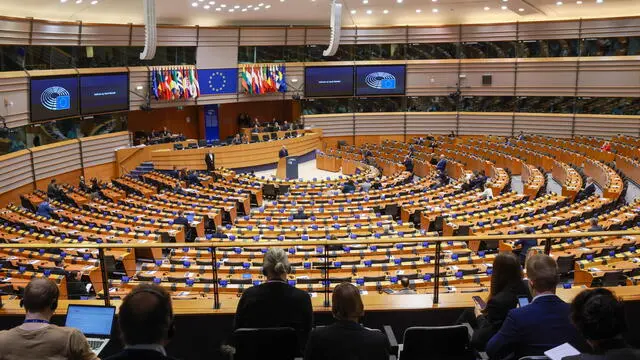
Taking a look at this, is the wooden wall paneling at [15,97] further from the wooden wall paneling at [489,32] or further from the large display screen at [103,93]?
the wooden wall paneling at [489,32]

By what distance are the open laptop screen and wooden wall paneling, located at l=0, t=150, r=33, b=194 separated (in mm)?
17910

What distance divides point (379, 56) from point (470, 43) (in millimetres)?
5244

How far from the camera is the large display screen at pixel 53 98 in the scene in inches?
851

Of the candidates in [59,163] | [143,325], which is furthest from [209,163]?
[143,325]

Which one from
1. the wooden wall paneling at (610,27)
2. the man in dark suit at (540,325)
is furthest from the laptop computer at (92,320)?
the wooden wall paneling at (610,27)

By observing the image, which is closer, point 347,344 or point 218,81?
point 347,344

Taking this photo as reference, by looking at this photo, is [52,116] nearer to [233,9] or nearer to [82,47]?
[82,47]

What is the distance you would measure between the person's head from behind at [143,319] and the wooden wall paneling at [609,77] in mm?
31002

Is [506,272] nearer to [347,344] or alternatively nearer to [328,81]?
[347,344]

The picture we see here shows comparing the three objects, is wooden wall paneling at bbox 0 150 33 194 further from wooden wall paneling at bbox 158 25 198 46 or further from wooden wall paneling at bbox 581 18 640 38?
wooden wall paneling at bbox 581 18 640 38

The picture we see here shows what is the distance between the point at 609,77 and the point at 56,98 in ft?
87.5

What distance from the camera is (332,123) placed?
32562 mm

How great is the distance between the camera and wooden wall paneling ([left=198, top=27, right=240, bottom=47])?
1145 inches

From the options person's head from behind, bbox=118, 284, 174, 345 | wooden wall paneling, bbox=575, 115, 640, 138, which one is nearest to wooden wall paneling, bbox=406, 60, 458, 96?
wooden wall paneling, bbox=575, 115, 640, 138
